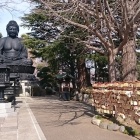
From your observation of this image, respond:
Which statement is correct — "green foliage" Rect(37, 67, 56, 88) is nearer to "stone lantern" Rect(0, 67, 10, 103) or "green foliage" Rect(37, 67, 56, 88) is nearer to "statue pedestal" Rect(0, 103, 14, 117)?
"stone lantern" Rect(0, 67, 10, 103)

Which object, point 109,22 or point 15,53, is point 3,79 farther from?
point 15,53

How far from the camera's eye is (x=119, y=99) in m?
8.77

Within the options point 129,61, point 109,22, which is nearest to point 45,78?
point 129,61

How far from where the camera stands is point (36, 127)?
29.2 ft

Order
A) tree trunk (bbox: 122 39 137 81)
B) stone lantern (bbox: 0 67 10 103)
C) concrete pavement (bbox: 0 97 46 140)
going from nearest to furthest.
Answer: concrete pavement (bbox: 0 97 46 140), tree trunk (bbox: 122 39 137 81), stone lantern (bbox: 0 67 10 103)

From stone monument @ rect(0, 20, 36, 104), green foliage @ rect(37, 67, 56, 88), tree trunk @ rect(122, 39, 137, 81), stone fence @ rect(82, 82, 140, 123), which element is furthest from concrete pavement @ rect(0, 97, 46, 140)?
green foliage @ rect(37, 67, 56, 88)

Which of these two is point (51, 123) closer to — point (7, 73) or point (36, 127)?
point (36, 127)

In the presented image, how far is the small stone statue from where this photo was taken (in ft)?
89.9

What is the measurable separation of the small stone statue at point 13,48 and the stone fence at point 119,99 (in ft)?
56.2

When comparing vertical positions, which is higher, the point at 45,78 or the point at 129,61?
the point at 45,78

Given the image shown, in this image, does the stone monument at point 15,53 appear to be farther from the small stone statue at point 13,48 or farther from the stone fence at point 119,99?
the stone fence at point 119,99

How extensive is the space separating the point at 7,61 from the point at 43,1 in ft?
57.0

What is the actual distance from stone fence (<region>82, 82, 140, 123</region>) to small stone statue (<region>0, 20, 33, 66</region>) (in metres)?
17.1

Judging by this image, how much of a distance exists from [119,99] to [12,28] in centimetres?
2033
